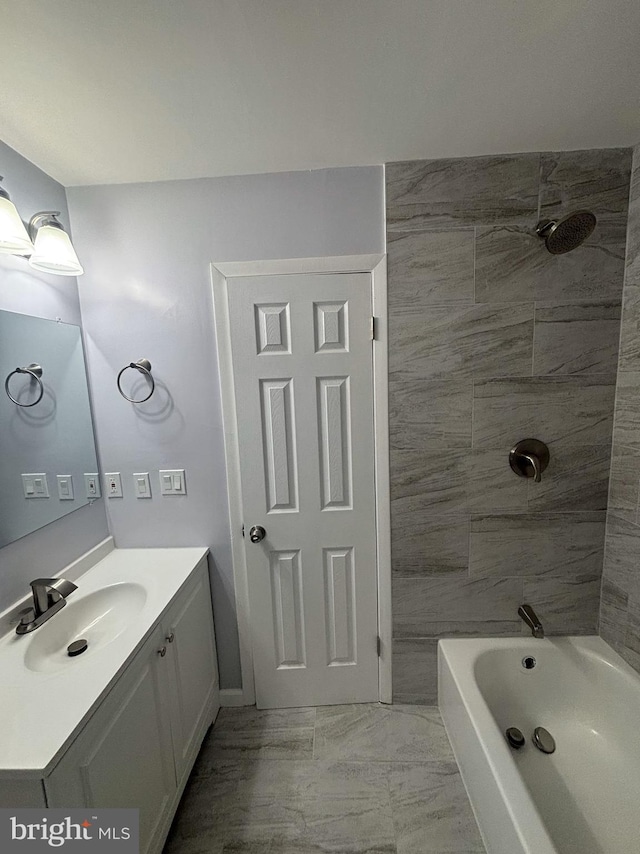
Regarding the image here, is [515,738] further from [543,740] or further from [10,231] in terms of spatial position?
[10,231]

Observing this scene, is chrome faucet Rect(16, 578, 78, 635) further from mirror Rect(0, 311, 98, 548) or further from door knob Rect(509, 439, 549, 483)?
door knob Rect(509, 439, 549, 483)

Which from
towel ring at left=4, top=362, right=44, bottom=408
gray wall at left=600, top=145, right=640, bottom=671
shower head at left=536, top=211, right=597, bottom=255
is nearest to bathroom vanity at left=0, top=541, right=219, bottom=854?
towel ring at left=4, top=362, right=44, bottom=408

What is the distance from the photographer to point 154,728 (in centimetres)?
121

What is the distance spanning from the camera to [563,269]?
1497 millimetres

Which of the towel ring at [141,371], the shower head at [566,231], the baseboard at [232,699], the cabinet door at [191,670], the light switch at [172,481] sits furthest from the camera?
the baseboard at [232,699]

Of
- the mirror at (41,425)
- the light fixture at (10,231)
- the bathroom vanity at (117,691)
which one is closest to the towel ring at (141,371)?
the mirror at (41,425)

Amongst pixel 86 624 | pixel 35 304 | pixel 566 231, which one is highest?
pixel 566 231

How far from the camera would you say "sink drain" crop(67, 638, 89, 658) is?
3.99 ft

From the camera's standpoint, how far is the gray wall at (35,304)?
1.27 meters

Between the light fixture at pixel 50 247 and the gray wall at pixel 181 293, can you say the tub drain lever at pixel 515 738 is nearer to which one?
the gray wall at pixel 181 293

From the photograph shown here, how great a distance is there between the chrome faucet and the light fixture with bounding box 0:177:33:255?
1105 mm

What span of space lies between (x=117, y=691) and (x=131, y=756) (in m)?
0.24

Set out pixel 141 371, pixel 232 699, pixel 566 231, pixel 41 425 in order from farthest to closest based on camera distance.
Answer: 1. pixel 232 699
2. pixel 141 371
3. pixel 41 425
4. pixel 566 231

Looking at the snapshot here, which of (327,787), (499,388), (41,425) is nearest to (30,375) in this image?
(41,425)
